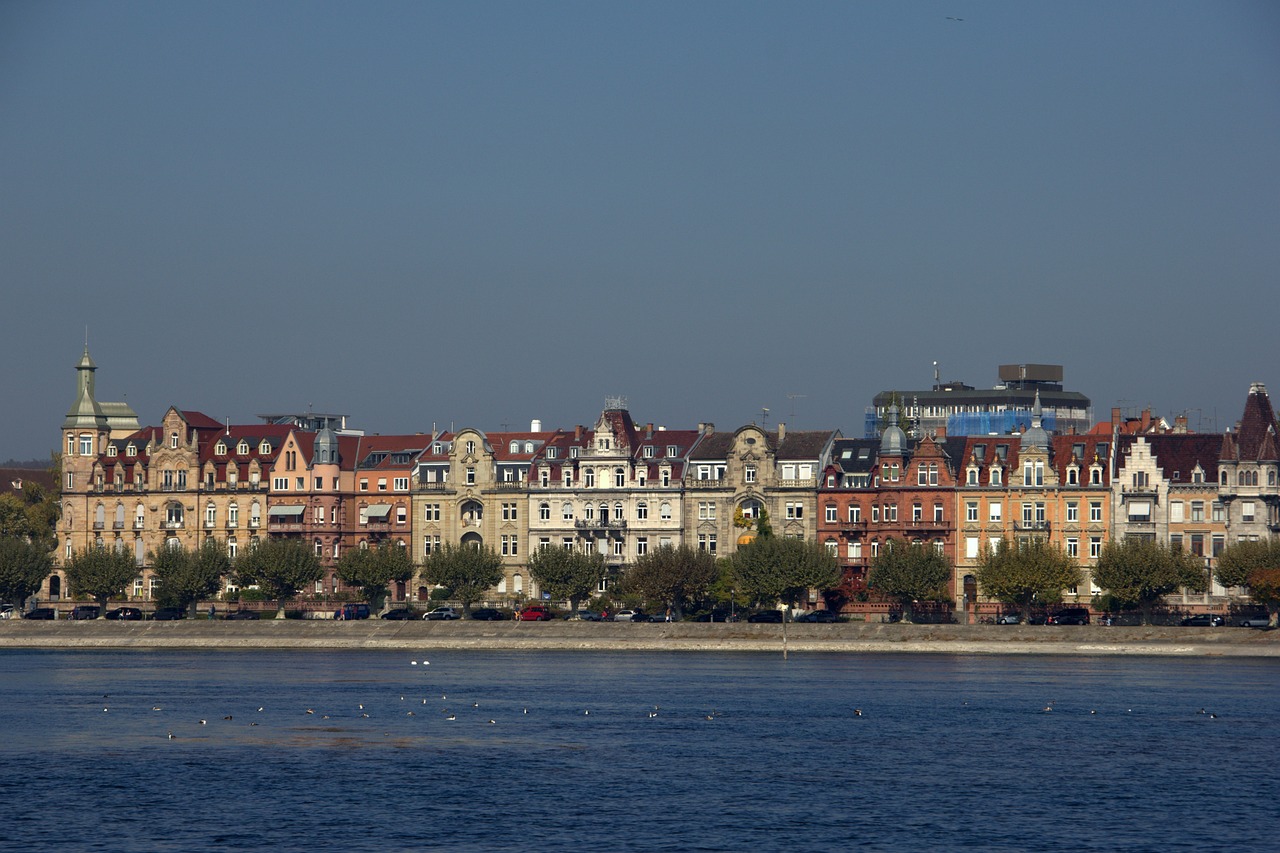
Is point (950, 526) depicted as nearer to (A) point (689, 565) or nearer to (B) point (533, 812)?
Answer: (A) point (689, 565)

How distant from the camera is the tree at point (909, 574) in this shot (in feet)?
462

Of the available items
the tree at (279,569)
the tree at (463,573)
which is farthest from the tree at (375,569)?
the tree at (463,573)

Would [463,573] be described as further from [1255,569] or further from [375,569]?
[1255,569]

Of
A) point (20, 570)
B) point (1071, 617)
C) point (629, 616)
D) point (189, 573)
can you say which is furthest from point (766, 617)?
point (20, 570)

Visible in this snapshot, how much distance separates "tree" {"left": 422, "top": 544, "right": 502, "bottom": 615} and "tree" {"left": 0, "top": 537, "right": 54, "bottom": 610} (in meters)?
30.8

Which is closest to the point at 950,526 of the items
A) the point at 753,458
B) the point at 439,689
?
the point at 753,458

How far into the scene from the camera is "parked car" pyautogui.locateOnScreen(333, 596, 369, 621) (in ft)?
501

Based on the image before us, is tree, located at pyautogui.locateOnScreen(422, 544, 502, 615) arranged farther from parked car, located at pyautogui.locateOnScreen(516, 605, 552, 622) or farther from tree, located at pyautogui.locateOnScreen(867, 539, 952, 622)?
tree, located at pyautogui.locateOnScreen(867, 539, 952, 622)

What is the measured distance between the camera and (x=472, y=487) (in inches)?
6368

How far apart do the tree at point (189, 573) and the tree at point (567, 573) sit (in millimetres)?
23450

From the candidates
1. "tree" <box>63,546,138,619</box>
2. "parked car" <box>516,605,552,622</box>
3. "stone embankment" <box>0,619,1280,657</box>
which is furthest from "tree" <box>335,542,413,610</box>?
"tree" <box>63,546,138,619</box>

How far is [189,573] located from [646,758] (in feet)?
250

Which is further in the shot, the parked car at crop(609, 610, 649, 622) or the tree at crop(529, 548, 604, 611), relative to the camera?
the tree at crop(529, 548, 604, 611)

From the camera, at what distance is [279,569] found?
153 metres
